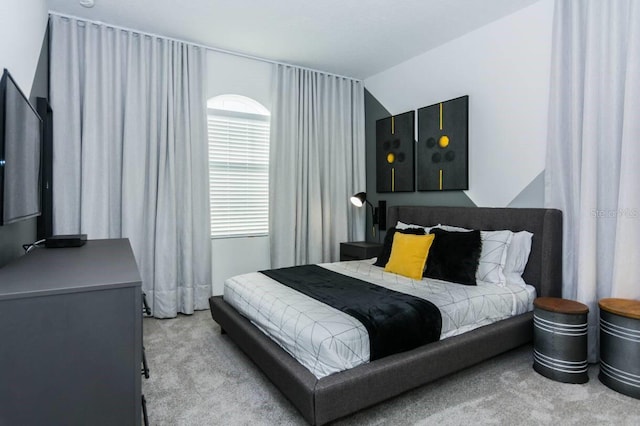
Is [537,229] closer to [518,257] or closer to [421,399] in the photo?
[518,257]

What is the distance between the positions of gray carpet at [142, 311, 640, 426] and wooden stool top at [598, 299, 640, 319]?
501mm

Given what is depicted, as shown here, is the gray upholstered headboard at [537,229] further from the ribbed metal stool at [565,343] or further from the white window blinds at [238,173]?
the white window blinds at [238,173]

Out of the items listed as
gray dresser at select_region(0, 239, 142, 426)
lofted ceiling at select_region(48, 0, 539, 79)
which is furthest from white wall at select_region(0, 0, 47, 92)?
gray dresser at select_region(0, 239, 142, 426)

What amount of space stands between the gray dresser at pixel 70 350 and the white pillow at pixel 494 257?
2.56 meters

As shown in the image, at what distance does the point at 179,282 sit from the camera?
382 centimetres

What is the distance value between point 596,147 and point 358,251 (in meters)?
2.45

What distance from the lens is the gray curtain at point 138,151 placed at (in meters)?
3.30

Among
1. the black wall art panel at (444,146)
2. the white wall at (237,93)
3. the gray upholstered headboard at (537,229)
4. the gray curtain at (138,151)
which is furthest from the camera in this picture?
the white wall at (237,93)

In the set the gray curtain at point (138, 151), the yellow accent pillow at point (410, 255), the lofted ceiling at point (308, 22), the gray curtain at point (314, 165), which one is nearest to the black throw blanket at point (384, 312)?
the yellow accent pillow at point (410, 255)

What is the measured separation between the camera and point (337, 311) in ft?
7.06

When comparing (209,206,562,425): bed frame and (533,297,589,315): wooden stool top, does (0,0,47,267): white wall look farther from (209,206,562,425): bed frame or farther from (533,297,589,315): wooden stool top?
(533,297,589,315): wooden stool top

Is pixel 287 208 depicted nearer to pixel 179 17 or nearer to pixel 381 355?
pixel 179 17

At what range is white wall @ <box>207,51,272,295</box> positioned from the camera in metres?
4.08

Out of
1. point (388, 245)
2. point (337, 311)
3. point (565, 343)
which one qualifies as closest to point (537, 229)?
point (565, 343)
